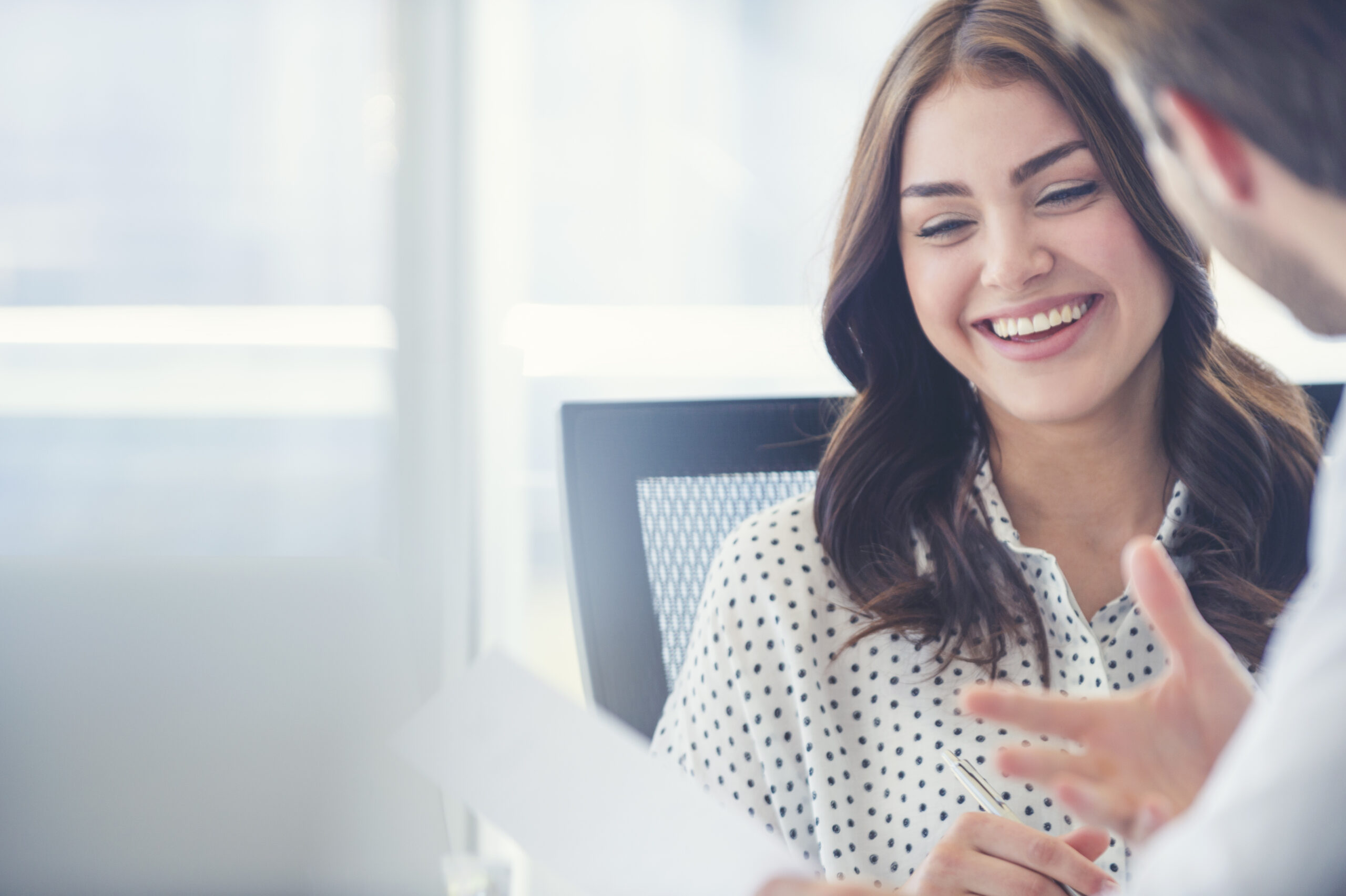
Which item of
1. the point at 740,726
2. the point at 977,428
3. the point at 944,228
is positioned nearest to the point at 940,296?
the point at 944,228

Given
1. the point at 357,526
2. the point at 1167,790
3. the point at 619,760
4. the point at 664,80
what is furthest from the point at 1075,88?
the point at 357,526

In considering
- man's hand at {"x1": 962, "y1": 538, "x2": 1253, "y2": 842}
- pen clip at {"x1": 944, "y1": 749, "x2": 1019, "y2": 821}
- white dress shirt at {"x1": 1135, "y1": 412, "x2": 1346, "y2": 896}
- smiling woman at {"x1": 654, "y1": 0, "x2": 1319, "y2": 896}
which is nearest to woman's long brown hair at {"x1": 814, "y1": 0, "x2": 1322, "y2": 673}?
smiling woman at {"x1": 654, "y1": 0, "x2": 1319, "y2": 896}

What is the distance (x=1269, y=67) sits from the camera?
43 cm

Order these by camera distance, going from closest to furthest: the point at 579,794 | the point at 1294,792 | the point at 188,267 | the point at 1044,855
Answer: the point at 1294,792 < the point at 579,794 < the point at 1044,855 < the point at 188,267

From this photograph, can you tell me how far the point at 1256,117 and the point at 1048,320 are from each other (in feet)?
1.98

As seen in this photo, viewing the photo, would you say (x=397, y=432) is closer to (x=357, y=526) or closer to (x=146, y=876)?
(x=357, y=526)

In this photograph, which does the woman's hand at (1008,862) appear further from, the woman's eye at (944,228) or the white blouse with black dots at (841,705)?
the woman's eye at (944,228)

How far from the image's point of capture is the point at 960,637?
1.03 m

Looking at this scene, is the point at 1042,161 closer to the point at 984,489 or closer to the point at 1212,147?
the point at 984,489

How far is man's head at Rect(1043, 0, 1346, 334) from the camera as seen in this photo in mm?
429

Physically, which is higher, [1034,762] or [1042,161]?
[1042,161]

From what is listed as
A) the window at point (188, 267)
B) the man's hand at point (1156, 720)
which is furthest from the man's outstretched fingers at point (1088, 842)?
the window at point (188, 267)

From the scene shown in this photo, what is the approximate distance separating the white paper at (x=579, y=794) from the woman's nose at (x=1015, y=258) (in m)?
0.65

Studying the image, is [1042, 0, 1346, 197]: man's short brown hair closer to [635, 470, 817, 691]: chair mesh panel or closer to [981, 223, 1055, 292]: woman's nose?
[981, 223, 1055, 292]: woman's nose
